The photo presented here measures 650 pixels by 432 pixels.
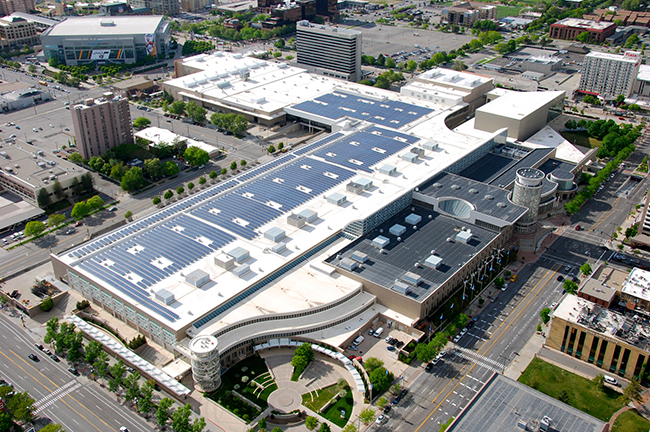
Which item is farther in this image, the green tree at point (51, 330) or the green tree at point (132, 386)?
the green tree at point (51, 330)

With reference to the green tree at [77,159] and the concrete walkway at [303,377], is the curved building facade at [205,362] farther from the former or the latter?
the green tree at [77,159]

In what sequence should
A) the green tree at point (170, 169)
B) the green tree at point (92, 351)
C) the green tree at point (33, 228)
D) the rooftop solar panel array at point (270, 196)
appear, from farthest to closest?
the green tree at point (170, 169)
the green tree at point (33, 228)
the rooftop solar panel array at point (270, 196)
the green tree at point (92, 351)

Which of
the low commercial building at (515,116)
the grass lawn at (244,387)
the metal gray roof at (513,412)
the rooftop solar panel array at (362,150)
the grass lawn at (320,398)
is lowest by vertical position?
the grass lawn at (320,398)

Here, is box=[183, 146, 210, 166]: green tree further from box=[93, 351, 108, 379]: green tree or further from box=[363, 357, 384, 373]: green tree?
box=[363, 357, 384, 373]: green tree

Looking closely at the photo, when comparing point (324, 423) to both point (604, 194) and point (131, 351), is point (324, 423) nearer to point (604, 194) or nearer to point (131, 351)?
point (131, 351)

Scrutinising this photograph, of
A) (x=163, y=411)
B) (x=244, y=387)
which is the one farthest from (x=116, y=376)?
(x=244, y=387)

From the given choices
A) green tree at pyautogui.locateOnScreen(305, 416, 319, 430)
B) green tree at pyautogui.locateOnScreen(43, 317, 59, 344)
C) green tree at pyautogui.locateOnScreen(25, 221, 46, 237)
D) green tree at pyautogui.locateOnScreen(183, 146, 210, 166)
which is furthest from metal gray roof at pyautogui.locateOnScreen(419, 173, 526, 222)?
green tree at pyautogui.locateOnScreen(25, 221, 46, 237)

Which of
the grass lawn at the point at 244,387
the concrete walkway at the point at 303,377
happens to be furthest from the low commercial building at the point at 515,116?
the grass lawn at the point at 244,387

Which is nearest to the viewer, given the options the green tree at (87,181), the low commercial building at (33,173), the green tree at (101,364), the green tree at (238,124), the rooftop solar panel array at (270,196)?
the green tree at (101,364)
